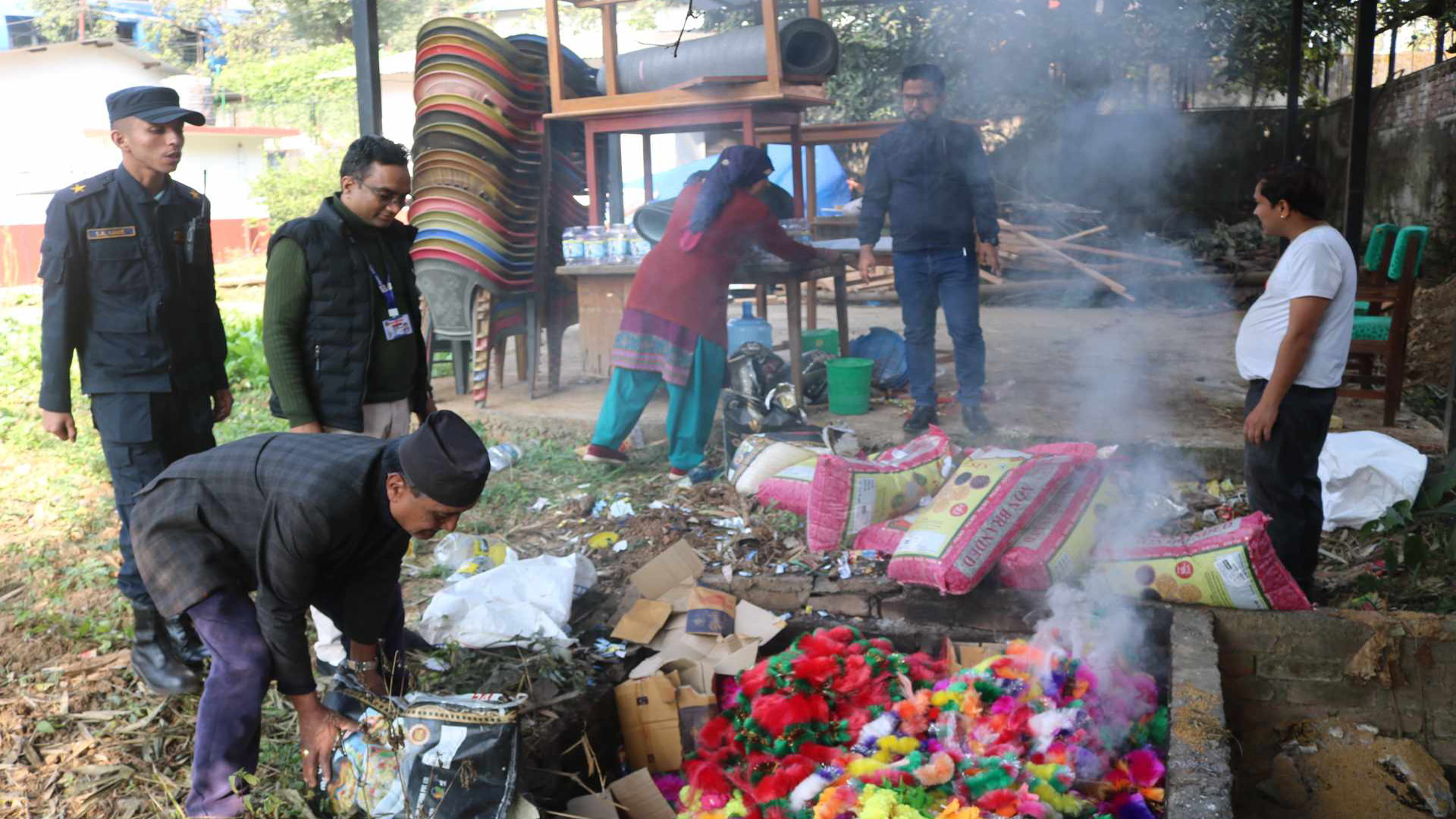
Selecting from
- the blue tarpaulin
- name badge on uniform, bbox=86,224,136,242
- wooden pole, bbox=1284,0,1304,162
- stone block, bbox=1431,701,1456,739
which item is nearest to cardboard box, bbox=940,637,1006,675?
stone block, bbox=1431,701,1456,739

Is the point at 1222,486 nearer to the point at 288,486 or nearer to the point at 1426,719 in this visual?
the point at 1426,719

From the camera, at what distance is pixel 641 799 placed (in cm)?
322

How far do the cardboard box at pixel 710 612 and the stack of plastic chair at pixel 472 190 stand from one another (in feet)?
12.0

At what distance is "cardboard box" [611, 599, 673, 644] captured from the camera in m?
3.94

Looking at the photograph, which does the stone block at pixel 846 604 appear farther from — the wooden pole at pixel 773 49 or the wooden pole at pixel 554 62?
the wooden pole at pixel 554 62

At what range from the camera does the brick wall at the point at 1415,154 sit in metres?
10.3

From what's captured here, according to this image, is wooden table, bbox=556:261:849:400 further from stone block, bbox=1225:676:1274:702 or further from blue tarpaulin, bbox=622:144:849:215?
blue tarpaulin, bbox=622:144:849:215

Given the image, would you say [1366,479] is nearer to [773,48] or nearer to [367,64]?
[773,48]

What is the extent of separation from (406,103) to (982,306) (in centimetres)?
2050

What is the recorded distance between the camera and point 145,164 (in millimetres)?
3717

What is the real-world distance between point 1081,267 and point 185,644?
1048 cm

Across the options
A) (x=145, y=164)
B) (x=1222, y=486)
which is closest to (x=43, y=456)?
(x=145, y=164)

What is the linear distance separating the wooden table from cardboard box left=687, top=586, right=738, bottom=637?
2.53 metres

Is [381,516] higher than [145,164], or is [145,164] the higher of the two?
[145,164]
